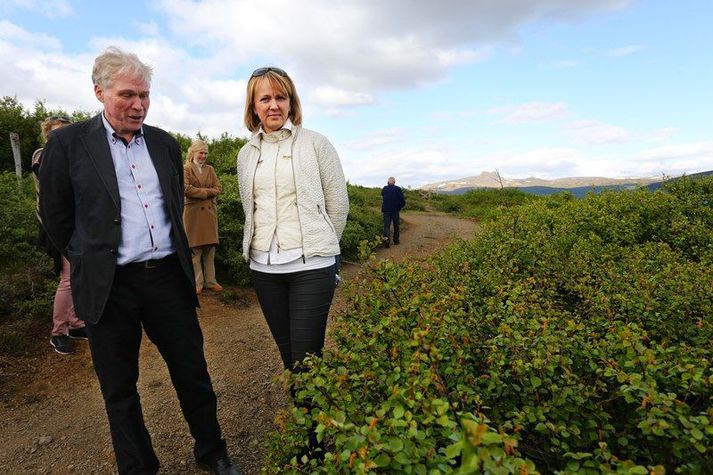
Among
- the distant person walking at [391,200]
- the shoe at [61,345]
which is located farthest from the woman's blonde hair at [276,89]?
the distant person walking at [391,200]

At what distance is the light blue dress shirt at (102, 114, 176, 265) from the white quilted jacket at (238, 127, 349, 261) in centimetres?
45

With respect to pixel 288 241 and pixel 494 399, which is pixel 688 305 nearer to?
pixel 494 399

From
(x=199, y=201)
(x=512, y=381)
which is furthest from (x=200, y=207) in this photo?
(x=512, y=381)

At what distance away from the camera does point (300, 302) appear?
2.49 metres

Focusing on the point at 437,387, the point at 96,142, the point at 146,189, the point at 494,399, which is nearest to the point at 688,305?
the point at 494,399

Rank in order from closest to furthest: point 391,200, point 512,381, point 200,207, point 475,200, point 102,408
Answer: point 512,381 → point 102,408 → point 200,207 → point 391,200 → point 475,200

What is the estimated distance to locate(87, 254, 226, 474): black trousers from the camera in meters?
2.38

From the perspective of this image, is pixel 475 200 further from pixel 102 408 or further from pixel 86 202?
pixel 86 202

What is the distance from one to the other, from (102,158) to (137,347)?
3.27ft

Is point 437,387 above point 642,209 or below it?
below

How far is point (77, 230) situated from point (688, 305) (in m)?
3.42

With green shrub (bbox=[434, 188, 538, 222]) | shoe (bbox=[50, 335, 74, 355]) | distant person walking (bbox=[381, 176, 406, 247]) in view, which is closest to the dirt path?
shoe (bbox=[50, 335, 74, 355])

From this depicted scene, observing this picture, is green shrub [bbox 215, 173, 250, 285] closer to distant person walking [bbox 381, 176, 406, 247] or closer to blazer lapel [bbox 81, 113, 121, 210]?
distant person walking [bbox 381, 176, 406, 247]

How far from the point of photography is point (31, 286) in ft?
17.8
